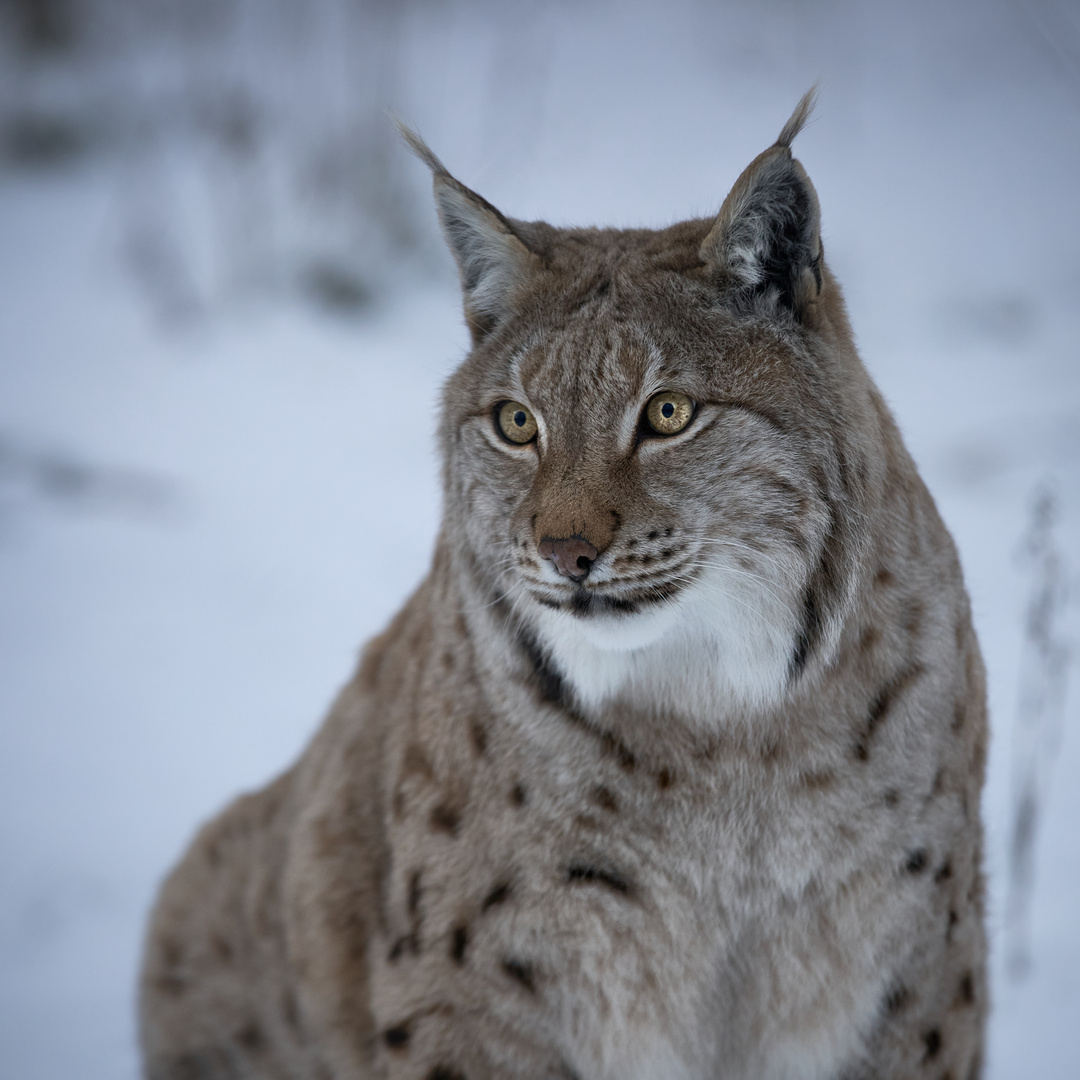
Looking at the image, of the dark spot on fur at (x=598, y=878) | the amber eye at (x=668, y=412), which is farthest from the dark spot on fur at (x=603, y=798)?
the amber eye at (x=668, y=412)

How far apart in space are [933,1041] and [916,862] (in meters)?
0.44

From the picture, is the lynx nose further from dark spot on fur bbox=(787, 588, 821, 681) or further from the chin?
dark spot on fur bbox=(787, 588, 821, 681)

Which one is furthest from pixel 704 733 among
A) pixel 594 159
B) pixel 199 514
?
pixel 594 159

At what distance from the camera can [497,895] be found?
7.36ft

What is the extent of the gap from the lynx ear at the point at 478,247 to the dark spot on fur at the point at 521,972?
1.29 meters

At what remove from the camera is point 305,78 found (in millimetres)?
8125

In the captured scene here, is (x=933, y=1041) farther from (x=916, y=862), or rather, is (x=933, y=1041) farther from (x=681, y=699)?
(x=681, y=699)

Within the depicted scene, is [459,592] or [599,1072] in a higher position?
[459,592]

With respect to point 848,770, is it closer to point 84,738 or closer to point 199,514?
point 84,738

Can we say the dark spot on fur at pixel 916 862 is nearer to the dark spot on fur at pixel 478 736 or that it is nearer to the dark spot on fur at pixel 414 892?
the dark spot on fur at pixel 478 736

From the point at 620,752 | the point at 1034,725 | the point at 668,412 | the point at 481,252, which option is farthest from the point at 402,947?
the point at 1034,725

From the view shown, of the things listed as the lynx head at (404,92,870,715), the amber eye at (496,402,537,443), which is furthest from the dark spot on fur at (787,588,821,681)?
the amber eye at (496,402,537,443)

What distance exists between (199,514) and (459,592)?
3.60 m

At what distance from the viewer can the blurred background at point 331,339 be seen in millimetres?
3840
